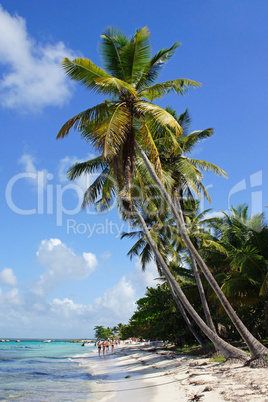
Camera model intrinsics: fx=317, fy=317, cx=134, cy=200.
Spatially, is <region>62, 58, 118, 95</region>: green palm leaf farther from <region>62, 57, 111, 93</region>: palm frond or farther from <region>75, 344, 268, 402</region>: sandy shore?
<region>75, 344, 268, 402</region>: sandy shore

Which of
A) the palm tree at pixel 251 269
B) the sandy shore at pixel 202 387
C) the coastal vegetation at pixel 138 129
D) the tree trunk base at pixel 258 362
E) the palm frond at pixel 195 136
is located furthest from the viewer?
the palm frond at pixel 195 136

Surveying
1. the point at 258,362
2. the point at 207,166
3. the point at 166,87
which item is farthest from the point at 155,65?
the point at 258,362

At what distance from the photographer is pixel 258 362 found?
909cm

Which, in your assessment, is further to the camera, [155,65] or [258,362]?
[155,65]

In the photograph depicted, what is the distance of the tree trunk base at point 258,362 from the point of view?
891cm

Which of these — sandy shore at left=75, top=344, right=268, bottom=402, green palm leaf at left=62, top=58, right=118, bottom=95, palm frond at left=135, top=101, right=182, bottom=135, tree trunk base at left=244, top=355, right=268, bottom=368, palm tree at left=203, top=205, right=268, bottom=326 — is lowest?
sandy shore at left=75, top=344, right=268, bottom=402

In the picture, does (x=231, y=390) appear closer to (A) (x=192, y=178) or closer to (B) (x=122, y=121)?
(B) (x=122, y=121)

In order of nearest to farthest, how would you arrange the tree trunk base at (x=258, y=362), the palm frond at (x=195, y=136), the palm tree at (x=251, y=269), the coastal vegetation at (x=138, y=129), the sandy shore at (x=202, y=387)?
the sandy shore at (x=202, y=387), the tree trunk base at (x=258, y=362), the coastal vegetation at (x=138, y=129), the palm tree at (x=251, y=269), the palm frond at (x=195, y=136)

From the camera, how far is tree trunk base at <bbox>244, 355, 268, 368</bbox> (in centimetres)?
891

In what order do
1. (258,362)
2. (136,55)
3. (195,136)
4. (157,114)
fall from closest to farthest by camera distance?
(258,362), (157,114), (136,55), (195,136)

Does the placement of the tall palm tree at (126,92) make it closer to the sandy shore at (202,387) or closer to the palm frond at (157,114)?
the palm frond at (157,114)

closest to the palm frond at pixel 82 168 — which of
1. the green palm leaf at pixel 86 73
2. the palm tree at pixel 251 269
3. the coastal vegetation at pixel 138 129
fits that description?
the coastal vegetation at pixel 138 129

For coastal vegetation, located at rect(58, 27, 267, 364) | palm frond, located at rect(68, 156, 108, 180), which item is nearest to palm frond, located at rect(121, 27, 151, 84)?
coastal vegetation, located at rect(58, 27, 267, 364)

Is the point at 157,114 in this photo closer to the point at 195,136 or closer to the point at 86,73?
the point at 86,73
